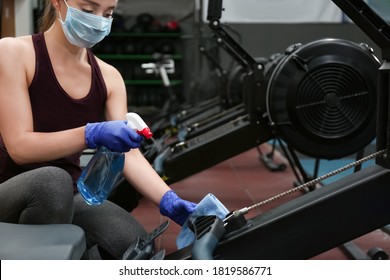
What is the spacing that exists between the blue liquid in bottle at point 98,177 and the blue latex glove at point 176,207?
171 millimetres

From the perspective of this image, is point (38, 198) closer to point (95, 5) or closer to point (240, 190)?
point (95, 5)

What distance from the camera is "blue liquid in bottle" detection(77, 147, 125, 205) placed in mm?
1756

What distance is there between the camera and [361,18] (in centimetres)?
185

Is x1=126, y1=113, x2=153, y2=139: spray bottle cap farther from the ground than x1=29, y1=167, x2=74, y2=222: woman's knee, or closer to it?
farther from the ground

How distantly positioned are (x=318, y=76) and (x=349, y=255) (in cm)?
100

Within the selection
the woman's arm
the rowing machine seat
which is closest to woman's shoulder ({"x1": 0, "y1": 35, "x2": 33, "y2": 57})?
the woman's arm

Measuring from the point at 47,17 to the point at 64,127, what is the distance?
15.7 inches

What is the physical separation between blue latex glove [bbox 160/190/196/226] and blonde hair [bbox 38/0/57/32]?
0.66 m

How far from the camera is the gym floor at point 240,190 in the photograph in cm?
295

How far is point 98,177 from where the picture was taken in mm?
1809

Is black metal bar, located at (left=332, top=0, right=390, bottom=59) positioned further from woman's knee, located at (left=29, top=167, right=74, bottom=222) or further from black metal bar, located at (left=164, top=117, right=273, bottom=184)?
black metal bar, located at (left=164, top=117, right=273, bottom=184)

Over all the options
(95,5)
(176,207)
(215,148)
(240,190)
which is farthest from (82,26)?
(240,190)
